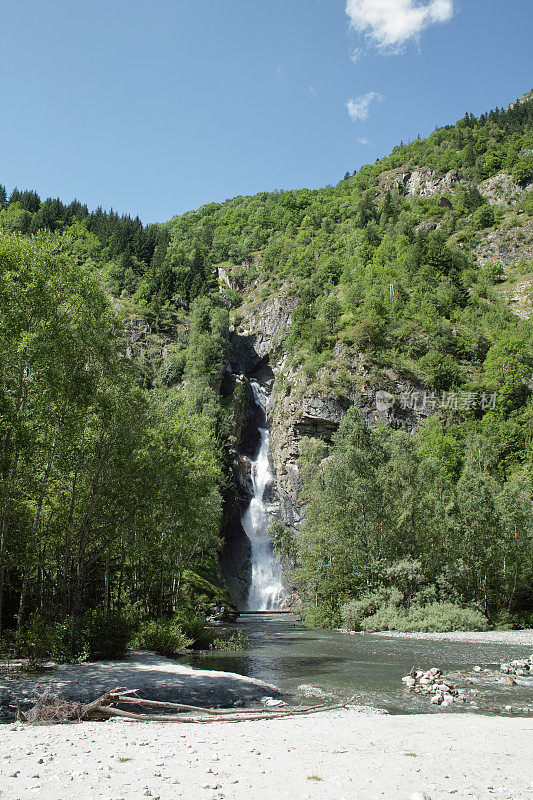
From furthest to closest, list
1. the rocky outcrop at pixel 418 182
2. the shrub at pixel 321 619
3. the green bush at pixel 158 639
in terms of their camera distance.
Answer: the rocky outcrop at pixel 418 182, the shrub at pixel 321 619, the green bush at pixel 158 639

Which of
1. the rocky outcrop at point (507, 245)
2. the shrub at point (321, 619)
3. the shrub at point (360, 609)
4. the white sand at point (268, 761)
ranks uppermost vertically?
the rocky outcrop at point (507, 245)

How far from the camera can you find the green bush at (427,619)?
104 feet

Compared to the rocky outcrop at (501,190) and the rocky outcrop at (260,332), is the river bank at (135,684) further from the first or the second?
the rocky outcrop at (501,190)

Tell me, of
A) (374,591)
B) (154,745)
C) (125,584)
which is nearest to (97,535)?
(125,584)

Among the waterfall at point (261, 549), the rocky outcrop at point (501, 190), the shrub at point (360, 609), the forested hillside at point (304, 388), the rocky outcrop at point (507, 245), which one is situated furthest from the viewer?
the rocky outcrop at point (501, 190)

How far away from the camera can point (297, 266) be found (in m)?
106

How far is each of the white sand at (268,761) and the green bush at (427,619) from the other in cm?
2322

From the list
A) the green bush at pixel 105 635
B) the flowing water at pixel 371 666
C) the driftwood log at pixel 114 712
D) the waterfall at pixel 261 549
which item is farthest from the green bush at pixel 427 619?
the waterfall at pixel 261 549

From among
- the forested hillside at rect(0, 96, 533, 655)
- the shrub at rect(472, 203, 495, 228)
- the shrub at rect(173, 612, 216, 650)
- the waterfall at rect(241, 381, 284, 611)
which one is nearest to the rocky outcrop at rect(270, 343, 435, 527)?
the forested hillside at rect(0, 96, 533, 655)

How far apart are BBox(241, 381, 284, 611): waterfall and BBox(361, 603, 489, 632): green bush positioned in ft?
87.5

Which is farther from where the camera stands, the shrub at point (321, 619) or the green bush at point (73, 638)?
the shrub at point (321, 619)

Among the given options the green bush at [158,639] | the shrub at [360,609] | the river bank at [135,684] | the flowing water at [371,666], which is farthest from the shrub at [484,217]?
the river bank at [135,684]

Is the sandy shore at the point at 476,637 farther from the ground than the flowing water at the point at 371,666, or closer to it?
closer to it

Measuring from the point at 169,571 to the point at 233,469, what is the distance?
41.7m
